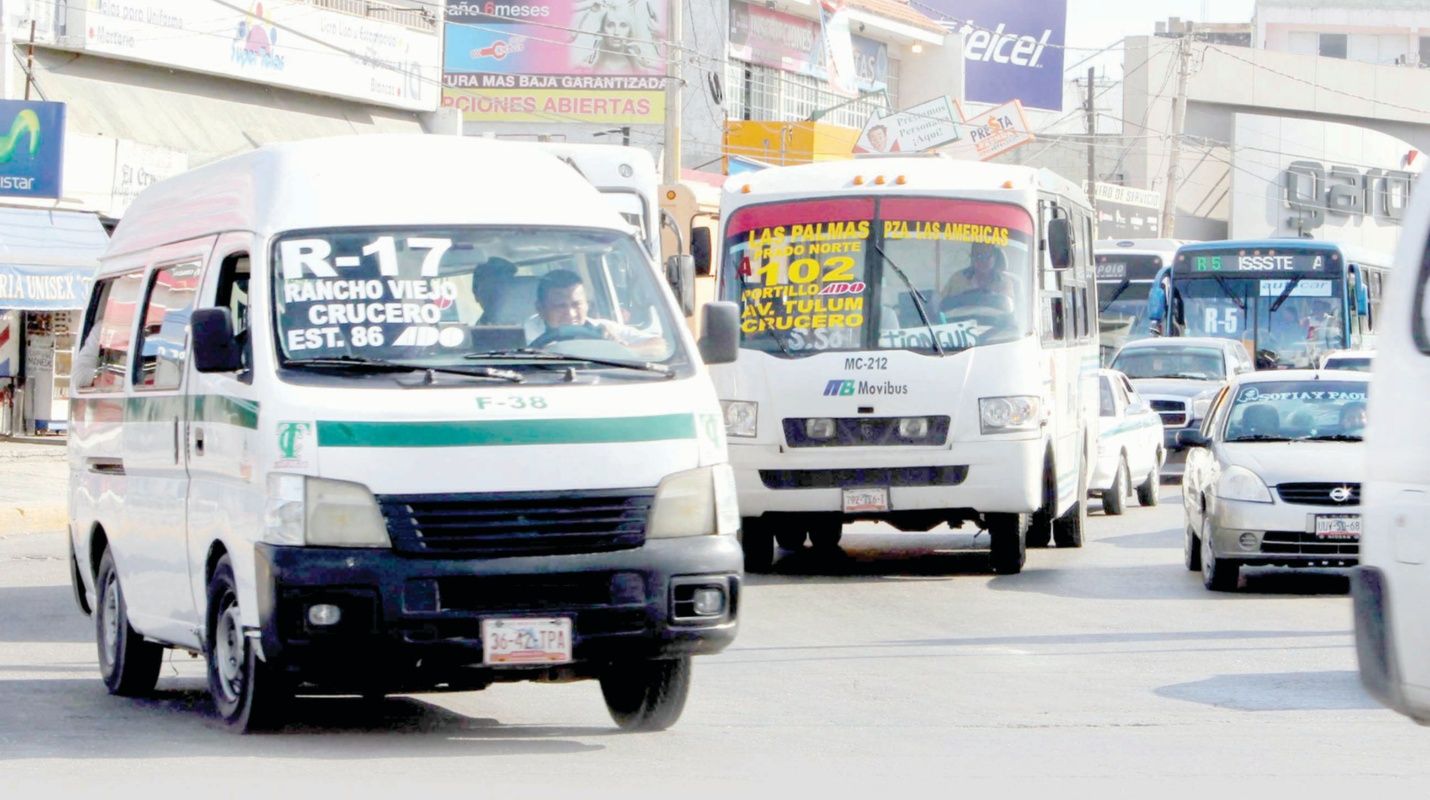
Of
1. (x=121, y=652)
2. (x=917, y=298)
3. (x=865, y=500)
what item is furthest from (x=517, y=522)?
(x=917, y=298)

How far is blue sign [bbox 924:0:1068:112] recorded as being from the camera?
8025cm

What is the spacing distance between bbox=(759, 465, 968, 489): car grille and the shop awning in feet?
42.7

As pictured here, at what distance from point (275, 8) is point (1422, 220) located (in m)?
30.4

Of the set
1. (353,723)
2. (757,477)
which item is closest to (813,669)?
(353,723)

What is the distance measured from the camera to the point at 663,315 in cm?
926

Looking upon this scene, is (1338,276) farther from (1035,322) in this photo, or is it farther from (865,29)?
(865,29)

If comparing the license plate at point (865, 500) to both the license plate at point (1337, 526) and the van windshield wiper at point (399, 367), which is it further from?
the van windshield wiper at point (399, 367)

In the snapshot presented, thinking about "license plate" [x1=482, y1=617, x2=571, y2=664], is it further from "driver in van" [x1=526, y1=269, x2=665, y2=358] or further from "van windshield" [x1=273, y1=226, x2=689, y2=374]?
"driver in van" [x1=526, y1=269, x2=665, y2=358]

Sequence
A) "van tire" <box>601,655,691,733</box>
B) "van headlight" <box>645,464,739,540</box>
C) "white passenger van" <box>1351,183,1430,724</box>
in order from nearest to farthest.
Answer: "white passenger van" <box>1351,183,1430,724</box> → "van headlight" <box>645,464,739,540</box> → "van tire" <box>601,655,691,733</box>

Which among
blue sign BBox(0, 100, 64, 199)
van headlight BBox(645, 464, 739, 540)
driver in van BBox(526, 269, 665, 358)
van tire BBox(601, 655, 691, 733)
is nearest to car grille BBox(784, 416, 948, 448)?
van tire BBox(601, 655, 691, 733)

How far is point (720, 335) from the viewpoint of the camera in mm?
9688

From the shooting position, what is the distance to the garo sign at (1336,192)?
72062 mm

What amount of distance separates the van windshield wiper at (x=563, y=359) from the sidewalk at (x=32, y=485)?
10952mm

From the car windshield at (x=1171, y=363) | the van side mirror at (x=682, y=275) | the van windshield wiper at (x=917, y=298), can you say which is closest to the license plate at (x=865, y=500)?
the van windshield wiper at (x=917, y=298)
